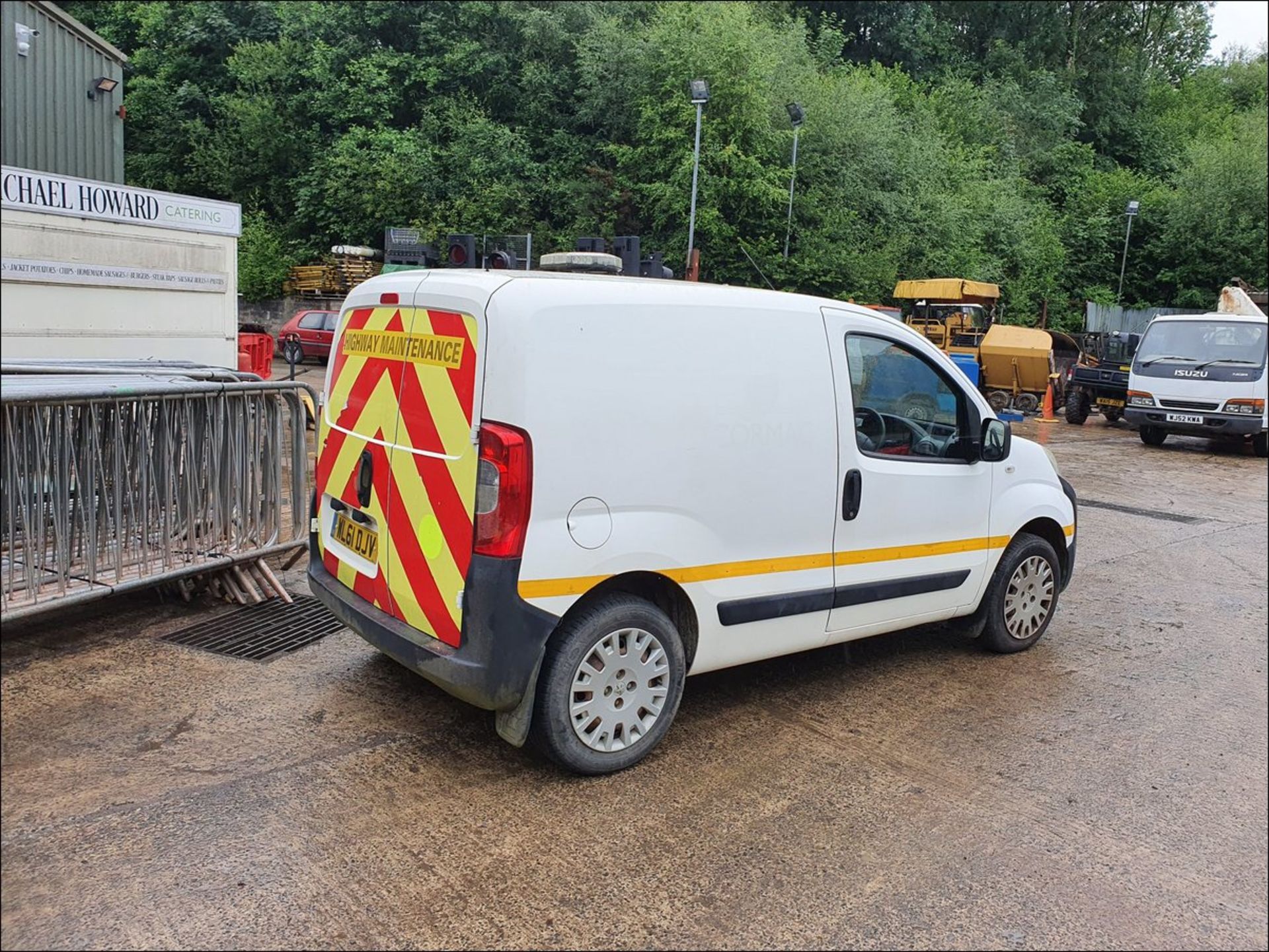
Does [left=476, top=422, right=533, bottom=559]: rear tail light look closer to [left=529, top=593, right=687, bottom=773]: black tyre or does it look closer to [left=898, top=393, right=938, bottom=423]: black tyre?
[left=529, top=593, right=687, bottom=773]: black tyre

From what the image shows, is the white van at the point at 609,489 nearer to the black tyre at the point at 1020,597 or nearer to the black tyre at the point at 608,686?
the black tyre at the point at 608,686

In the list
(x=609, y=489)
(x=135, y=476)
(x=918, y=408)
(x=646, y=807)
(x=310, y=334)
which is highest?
(x=310, y=334)

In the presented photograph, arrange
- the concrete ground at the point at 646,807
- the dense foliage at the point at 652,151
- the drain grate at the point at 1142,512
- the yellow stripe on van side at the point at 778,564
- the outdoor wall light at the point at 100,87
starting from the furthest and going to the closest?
the dense foliage at the point at 652,151 < the outdoor wall light at the point at 100,87 < the drain grate at the point at 1142,512 < the yellow stripe on van side at the point at 778,564 < the concrete ground at the point at 646,807

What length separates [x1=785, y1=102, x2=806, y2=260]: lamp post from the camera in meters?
23.2

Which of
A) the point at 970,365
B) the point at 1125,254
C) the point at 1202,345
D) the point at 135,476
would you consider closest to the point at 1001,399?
the point at 970,365

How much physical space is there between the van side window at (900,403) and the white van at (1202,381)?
502 inches

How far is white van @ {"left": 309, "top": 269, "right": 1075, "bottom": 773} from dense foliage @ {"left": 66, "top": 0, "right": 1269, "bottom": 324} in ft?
73.5

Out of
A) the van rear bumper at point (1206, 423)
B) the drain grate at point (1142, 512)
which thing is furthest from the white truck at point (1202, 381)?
the drain grate at point (1142, 512)

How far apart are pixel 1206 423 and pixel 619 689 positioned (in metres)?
14.9

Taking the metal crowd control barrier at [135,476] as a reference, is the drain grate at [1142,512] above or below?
below

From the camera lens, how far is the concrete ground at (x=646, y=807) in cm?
283

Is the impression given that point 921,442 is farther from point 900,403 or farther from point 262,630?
point 262,630

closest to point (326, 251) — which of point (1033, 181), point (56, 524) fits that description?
point (1033, 181)

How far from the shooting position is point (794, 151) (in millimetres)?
25672
